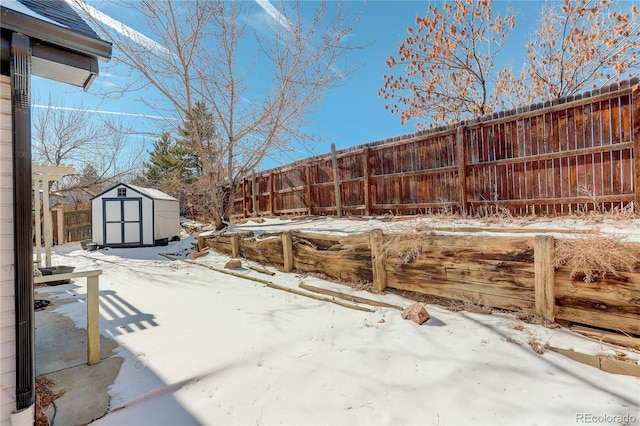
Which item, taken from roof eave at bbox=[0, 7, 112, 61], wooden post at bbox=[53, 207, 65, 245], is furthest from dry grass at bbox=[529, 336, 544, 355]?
wooden post at bbox=[53, 207, 65, 245]

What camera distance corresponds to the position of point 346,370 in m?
2.31

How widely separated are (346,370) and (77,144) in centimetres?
1552

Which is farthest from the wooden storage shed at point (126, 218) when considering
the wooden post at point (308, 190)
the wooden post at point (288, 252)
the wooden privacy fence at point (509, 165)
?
the wooden post at point (288, 252)

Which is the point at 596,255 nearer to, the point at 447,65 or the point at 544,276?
the point at 544,276

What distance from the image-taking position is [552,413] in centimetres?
180

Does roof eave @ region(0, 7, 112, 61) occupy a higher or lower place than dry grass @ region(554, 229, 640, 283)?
higher

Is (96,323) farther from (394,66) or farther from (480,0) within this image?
(480,0)

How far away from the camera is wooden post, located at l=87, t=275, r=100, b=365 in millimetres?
2463

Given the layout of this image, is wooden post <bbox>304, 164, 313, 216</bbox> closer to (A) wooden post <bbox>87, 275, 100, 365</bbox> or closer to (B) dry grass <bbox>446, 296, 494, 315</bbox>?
(B) dry grass <bbox>446, 296, 494, 315</bbox>

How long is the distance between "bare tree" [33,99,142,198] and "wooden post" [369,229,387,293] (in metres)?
11.2

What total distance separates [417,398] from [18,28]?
3395 mm

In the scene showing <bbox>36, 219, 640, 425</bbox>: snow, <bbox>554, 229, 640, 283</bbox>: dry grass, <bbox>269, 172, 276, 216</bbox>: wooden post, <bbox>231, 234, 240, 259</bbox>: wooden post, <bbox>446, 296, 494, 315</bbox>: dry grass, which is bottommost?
<bbox>36, 219, 640, 425</bbox>: snow

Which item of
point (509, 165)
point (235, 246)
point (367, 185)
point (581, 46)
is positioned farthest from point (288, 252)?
point (581, 46)

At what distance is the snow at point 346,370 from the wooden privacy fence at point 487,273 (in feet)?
0.78
